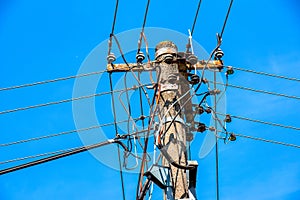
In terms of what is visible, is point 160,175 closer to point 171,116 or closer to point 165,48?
point 171,116

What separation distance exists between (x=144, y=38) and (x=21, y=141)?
266 centimetres

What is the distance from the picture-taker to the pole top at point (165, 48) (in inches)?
218

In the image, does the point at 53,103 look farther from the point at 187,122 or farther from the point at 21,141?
the point at 187,122

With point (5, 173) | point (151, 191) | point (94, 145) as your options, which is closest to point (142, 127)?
point (94, 145)

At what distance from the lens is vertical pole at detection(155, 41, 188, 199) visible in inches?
181

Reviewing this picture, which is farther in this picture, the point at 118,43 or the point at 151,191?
the point at 118,43

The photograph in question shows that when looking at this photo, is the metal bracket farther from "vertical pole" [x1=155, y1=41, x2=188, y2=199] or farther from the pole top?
the pole top

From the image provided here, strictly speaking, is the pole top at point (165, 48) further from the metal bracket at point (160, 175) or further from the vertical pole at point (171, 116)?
the metal bracket at point (160, 175)

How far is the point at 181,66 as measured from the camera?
5559 mm

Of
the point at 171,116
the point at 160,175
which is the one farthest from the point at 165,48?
the point at 160,175

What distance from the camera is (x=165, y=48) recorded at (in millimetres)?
5574

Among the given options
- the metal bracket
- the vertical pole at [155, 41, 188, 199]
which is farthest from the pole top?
the metal bracket

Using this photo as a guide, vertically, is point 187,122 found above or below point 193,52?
below

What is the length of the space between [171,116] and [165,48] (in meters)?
1.01
